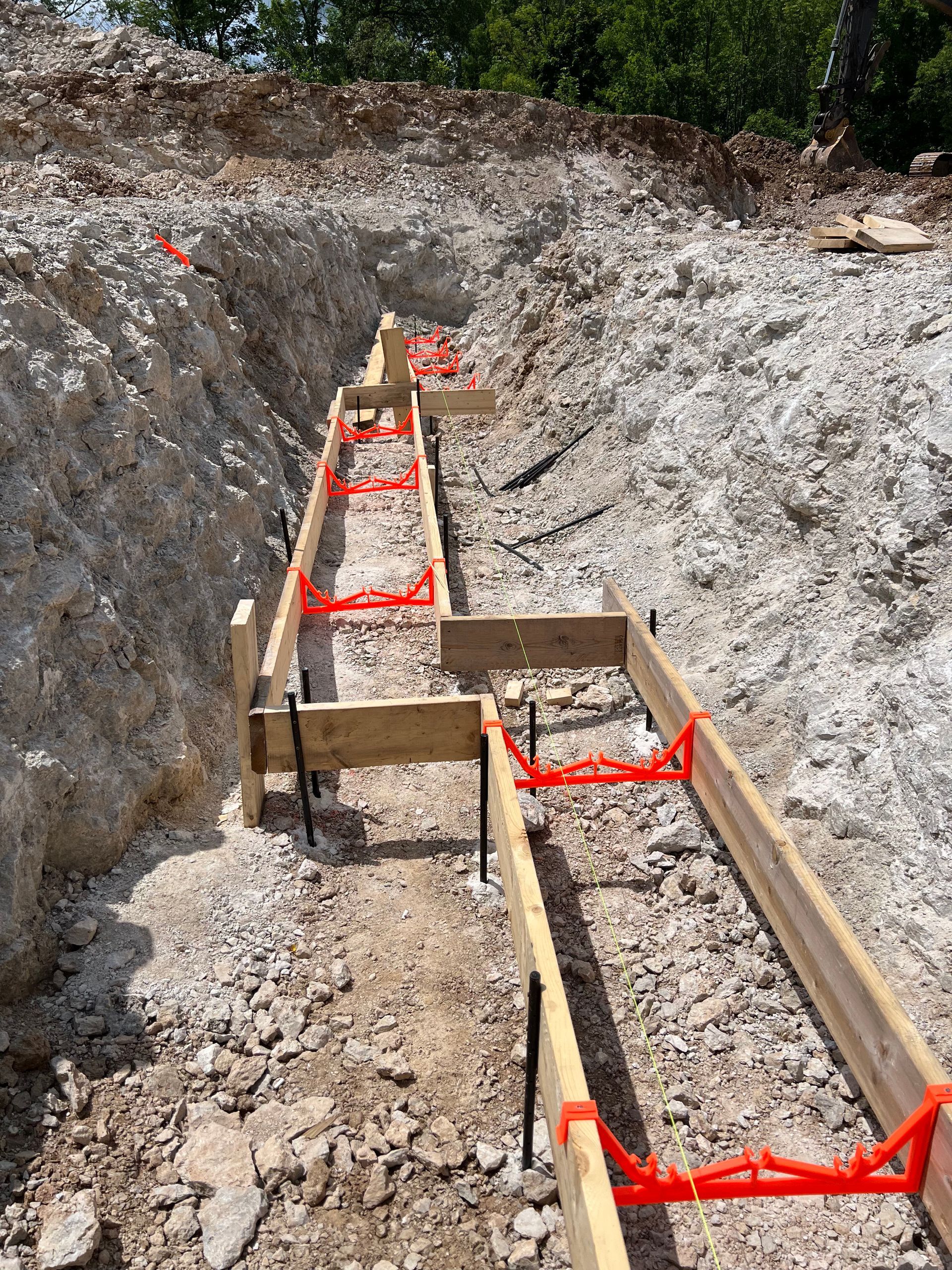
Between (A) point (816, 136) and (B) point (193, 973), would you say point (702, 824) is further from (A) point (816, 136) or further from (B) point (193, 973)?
(A) point (816, 136)

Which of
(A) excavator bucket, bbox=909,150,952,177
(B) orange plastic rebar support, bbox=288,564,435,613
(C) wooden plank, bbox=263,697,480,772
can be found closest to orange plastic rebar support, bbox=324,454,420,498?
(B) orange plastic rebar support, bbox=288,564,435,613

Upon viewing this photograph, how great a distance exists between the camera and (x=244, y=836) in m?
4.57

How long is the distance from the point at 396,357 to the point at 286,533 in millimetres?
4707

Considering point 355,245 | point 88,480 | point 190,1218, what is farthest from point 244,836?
point 355,245

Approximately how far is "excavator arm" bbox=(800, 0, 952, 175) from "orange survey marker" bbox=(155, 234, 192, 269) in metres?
15.6

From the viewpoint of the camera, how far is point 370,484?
9.23m

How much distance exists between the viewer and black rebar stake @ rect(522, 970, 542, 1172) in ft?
9.27

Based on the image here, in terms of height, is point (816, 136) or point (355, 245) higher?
point (816, 136)

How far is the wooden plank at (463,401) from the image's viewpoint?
33.0ft

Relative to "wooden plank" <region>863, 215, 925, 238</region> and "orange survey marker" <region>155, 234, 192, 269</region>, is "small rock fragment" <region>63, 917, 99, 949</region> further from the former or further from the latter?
"wooden plank" <region>863, 215, 925, 238</region>

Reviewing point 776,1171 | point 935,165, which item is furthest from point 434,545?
point 935,165

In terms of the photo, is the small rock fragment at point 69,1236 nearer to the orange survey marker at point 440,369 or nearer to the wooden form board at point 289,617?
the wooden form board at point 289,617

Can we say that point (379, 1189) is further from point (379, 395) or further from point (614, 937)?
point (379, 395)

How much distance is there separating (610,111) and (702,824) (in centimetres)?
3711
